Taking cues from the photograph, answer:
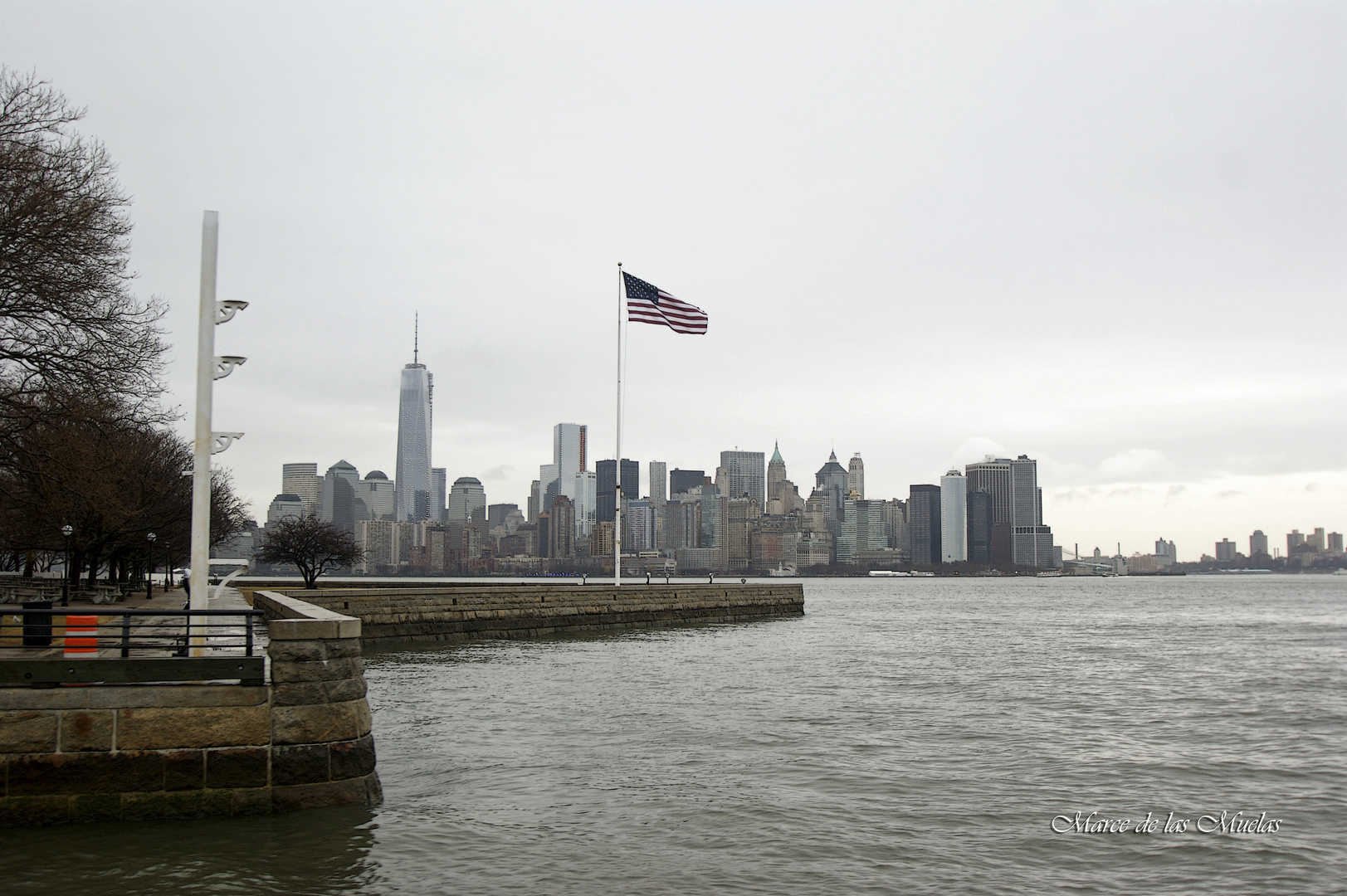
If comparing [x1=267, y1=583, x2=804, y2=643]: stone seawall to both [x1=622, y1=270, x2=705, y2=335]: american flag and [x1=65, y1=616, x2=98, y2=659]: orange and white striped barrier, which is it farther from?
[x1=65, y1=616, x2=98, y2=659]: orange and white striped barrier

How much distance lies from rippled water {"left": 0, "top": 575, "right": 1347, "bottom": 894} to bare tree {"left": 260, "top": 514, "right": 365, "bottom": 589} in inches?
1650

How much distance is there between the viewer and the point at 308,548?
73.4 meters

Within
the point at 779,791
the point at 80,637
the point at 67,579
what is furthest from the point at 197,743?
the point at 67,579

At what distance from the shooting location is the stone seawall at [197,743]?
12023 millimetres

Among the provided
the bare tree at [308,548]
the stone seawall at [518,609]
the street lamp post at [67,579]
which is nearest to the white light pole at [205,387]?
the street lamp post at [67,579]

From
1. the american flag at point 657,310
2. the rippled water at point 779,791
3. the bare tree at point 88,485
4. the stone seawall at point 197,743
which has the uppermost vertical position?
the american flag at point 657,310

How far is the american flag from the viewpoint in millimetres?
40938

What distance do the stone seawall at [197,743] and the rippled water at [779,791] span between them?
0.33 m

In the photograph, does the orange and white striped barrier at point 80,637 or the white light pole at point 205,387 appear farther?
the white light pole at point 205,387

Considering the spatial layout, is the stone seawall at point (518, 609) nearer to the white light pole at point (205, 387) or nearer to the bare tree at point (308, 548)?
the white light pole at point (205, 387)

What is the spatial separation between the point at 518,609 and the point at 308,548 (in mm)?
32771

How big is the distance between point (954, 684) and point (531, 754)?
16.8 metres

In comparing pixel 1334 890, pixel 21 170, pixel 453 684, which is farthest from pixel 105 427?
pixel 1334 890

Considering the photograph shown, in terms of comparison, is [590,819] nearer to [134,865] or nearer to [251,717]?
[251,717]
